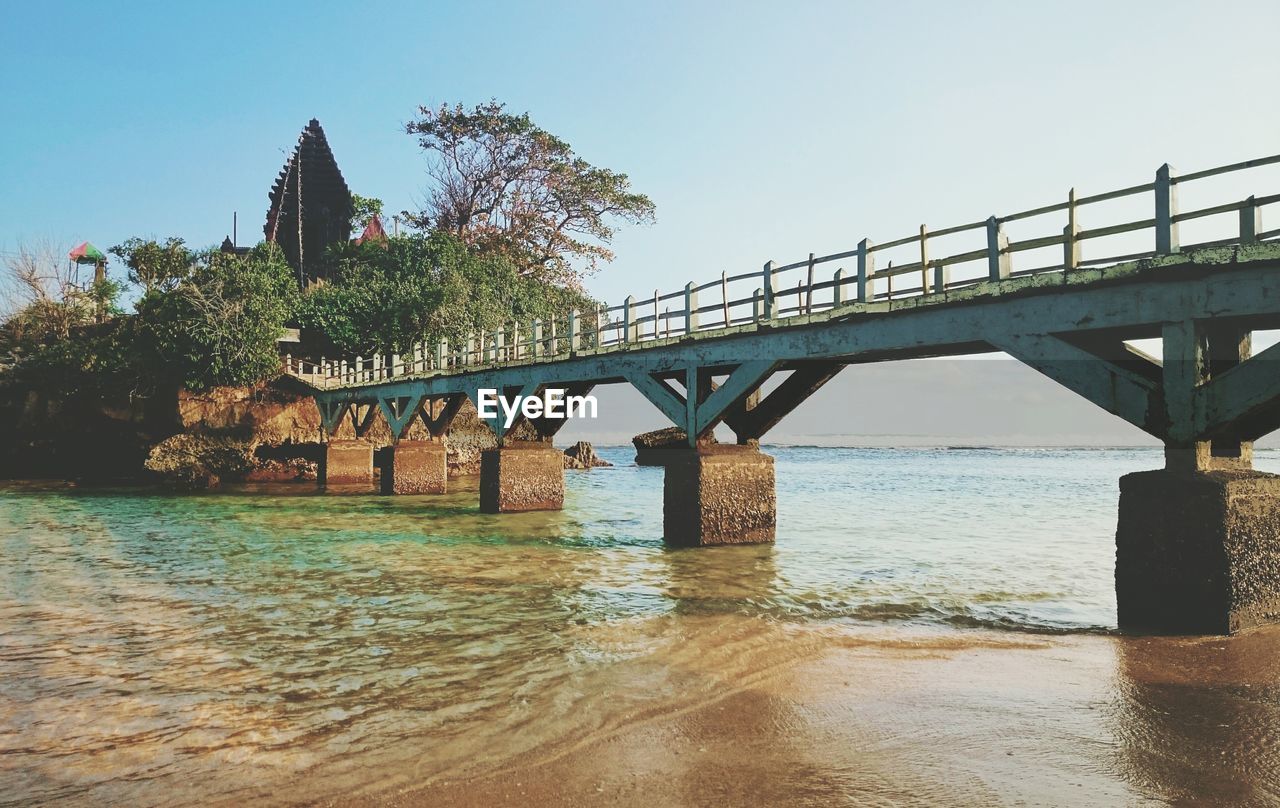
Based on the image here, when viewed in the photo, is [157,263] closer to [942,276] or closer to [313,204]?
[313,204]

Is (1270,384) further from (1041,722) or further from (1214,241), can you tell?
(1041,722)

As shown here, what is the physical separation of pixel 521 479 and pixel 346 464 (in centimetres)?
1544

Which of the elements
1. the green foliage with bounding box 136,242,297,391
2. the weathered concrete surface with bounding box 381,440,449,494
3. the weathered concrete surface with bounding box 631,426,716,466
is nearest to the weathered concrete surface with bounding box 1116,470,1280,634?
the weathered concrete surface with bounding box 381,440,449,494

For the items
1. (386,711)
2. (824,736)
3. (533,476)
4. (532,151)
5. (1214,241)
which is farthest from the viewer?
(532,151)

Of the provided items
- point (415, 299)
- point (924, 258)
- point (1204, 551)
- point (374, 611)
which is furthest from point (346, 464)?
point (1204, 551)

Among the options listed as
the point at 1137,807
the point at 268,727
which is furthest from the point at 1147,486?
the point at 268,727

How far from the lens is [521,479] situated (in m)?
21.3

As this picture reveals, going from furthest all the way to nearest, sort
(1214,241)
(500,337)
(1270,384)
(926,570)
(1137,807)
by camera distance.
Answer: (500,337) < (926,570) < (1214,241) < (1270,384) < (1137,807)

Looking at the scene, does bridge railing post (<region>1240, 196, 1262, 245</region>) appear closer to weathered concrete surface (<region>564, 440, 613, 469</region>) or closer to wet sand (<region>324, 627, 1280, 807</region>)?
wet sand (<region>324, 627, 1280, 807</region>)

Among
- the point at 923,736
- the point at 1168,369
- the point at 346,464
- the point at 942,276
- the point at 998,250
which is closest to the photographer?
the point at 923,736

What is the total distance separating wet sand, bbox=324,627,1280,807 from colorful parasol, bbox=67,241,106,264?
224 ft

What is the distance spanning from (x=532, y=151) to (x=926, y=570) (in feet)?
141

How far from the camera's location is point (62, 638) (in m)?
8.32

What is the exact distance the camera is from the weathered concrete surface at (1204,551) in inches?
297
